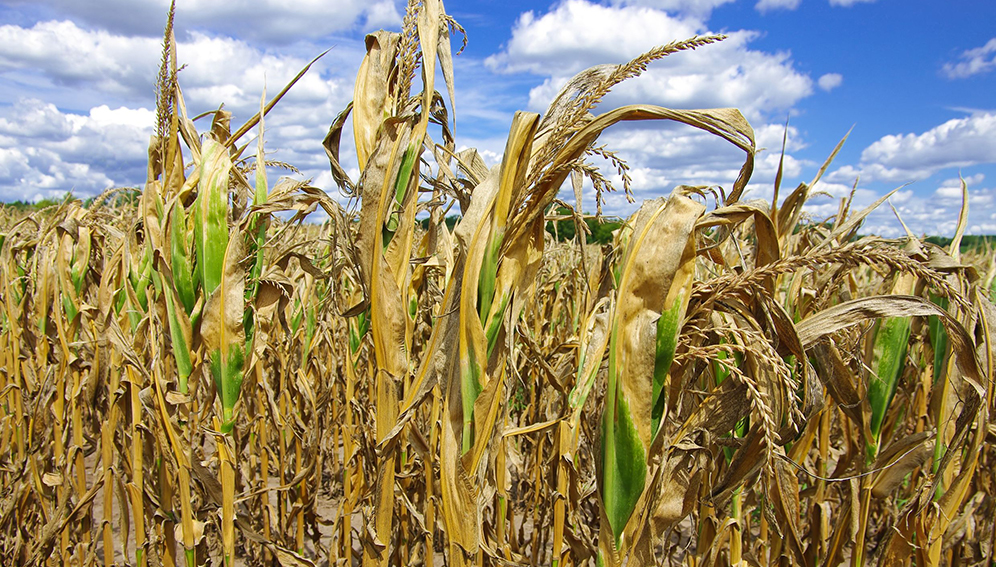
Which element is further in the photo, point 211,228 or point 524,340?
point 524,340

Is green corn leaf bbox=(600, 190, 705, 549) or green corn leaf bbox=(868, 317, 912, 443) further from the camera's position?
green corn leaf bbox=(868, 317, 912, 443)

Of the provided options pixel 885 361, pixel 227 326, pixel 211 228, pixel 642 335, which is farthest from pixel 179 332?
pixel 885 361

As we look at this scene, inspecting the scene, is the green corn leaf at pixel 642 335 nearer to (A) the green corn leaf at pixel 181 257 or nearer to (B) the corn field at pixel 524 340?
(B) the corn field at pixel 524 340

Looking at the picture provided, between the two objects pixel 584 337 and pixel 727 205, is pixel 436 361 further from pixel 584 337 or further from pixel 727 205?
pixel 727 205

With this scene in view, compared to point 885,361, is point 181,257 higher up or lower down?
higher up

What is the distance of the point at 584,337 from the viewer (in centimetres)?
146

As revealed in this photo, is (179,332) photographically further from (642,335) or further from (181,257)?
(642,335)

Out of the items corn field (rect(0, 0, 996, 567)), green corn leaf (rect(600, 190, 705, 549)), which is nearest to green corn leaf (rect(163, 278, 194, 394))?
corn field (rect(0, 0, 996, 567))

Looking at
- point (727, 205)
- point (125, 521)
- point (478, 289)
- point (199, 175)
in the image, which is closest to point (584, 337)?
point (478, 289)

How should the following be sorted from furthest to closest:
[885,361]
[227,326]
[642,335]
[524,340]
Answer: [524,340] → [885,361] → [227,326] → [642,335]

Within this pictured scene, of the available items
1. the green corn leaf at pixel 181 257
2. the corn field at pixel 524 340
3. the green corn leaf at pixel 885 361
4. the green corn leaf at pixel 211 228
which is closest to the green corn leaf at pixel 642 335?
the corn field at pixel 524 340

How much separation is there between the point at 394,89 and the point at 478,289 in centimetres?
70

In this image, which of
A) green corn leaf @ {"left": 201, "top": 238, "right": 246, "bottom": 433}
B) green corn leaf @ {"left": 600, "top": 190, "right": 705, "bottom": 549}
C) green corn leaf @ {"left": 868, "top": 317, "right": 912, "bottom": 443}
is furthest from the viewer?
green corn leaf @ {"left": 868, "top": 317, "right": 912, "bottom": 443}

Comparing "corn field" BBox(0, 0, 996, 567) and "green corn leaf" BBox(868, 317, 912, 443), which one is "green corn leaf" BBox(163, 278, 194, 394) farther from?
"green corn leaf" BBox(868, 317, 912, 443)
